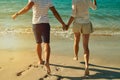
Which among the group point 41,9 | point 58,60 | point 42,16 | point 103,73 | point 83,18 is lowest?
point 103,73

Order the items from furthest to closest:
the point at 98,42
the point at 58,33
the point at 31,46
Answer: the point at 58,33, the point at 98,42, the point at 31,46

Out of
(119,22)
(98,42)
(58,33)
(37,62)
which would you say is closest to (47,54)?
(37,62)

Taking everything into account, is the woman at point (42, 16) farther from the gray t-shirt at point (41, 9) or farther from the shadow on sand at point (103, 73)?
the shadow on sand at point (103, 73)

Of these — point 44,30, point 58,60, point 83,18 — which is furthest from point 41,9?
point 58,60

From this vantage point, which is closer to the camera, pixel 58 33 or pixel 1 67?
pixel 1 67

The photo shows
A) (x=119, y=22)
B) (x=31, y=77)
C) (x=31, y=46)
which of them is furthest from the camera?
(x=119, y=22)

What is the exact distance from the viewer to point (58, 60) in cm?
877

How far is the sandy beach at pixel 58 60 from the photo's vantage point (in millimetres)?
7509

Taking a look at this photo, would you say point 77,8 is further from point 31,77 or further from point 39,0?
point 31,77

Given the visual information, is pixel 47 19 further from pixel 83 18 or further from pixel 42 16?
pixel 83 18

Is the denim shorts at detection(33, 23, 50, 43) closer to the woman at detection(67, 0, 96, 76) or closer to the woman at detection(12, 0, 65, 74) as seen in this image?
the woman at detection(12, 0, 65, 74)

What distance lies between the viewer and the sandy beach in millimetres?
7509

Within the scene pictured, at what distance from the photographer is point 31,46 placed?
10531 mm

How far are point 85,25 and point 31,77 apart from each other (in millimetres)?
1554
